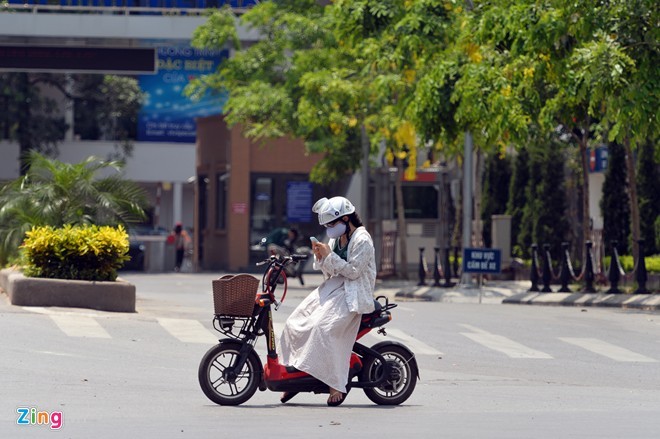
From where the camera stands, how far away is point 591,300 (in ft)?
88.7

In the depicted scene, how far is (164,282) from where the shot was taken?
124ft

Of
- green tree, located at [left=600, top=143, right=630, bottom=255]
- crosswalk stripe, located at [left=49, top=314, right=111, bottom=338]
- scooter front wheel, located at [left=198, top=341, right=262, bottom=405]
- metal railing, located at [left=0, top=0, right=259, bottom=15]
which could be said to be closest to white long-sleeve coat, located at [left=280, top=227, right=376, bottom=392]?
scooter front wheel, located at [left=198, top=341, right=262, bottom=405]

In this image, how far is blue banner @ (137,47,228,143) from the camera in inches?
1992

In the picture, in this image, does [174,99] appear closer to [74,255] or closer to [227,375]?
[74,255]

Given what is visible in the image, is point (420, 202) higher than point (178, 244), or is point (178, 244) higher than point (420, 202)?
point (420, 202)

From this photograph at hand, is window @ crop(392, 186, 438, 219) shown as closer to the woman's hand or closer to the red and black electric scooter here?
the red and black electric scooter

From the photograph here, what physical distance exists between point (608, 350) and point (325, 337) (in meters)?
7.56

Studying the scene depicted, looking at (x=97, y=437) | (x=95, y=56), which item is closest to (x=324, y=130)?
(x=95, y=56)

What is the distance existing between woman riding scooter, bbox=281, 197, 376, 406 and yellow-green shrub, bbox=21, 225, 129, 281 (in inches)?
397

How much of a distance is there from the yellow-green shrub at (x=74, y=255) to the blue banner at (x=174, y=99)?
91.5ft

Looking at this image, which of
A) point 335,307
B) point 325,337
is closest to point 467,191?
point 335,307

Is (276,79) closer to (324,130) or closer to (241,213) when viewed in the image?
(324,130)

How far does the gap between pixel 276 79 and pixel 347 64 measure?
3.01 meters

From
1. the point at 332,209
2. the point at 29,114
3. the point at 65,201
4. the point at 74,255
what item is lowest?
the point at 74,255
